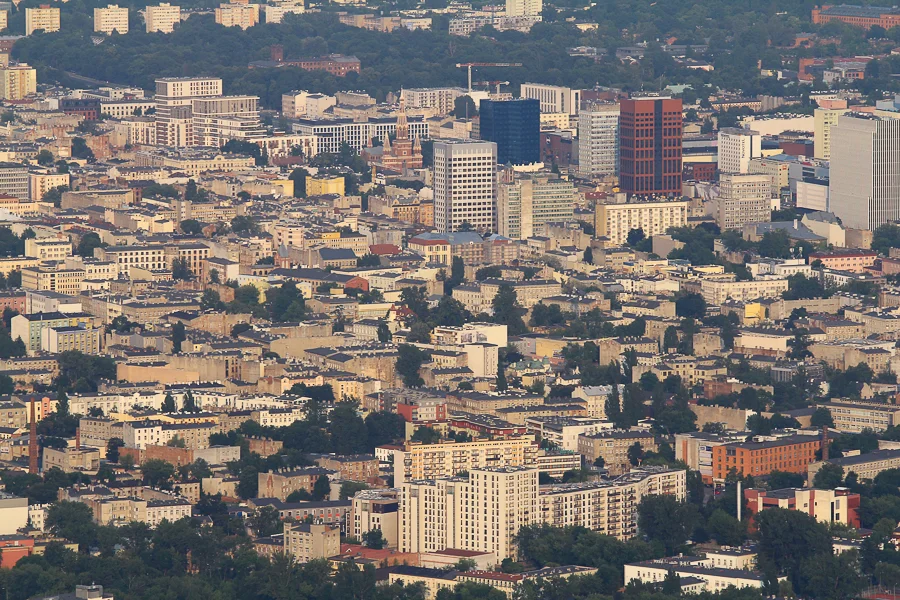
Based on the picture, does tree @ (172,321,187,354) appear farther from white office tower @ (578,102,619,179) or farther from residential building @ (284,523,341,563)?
white office tower @ (578,102,619,179)

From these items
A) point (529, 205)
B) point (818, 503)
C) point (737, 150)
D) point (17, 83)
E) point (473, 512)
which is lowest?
point (818, 503)

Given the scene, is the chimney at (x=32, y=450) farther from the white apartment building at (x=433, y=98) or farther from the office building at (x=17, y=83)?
the office building at (x=17, y=83)

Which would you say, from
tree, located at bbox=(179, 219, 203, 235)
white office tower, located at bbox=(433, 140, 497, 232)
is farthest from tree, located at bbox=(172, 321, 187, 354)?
white office tower, located at bbox=(433, 140, 497, 232)

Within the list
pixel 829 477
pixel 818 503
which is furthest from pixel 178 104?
pixel 818 503

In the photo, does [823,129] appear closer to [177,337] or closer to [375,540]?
[177,337]

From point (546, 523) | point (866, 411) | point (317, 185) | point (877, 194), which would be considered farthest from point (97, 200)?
point (546, 523)
